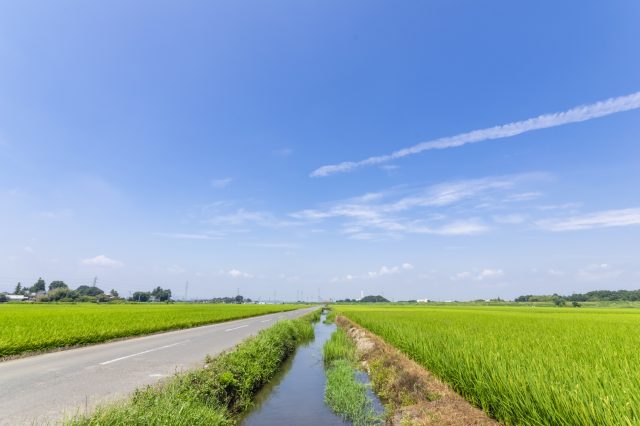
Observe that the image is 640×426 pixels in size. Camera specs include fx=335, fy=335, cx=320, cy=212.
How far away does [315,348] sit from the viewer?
21219 mm

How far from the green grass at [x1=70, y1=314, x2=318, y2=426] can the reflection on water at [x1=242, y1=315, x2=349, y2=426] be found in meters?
0.40

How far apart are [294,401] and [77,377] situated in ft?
18.6

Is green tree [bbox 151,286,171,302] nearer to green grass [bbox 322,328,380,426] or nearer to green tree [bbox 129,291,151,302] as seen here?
green tree [bbox 129,291,151,302]

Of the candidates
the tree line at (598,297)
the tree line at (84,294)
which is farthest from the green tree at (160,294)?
the tree line at (598,297)

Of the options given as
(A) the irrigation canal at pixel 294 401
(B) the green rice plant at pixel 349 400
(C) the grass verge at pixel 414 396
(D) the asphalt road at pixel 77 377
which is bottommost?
(A) the irrigation canal at pixel 294 401

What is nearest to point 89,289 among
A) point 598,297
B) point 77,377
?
point 77,377

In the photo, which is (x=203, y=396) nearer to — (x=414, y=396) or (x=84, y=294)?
(x=414, y=396)

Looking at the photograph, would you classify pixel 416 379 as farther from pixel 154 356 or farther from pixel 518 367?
pixel 154 356

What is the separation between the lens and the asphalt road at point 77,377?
584 cm

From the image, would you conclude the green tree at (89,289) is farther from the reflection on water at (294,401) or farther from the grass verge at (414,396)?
the grass verge at (414,396)

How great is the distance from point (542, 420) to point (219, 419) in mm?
5299

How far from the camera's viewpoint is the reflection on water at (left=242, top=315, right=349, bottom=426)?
27.0 feet

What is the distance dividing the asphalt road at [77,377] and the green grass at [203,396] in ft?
2.79

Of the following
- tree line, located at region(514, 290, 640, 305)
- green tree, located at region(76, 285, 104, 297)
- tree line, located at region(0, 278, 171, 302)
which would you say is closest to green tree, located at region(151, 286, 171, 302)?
tree line, located at region(0, 278, 171, 302)
